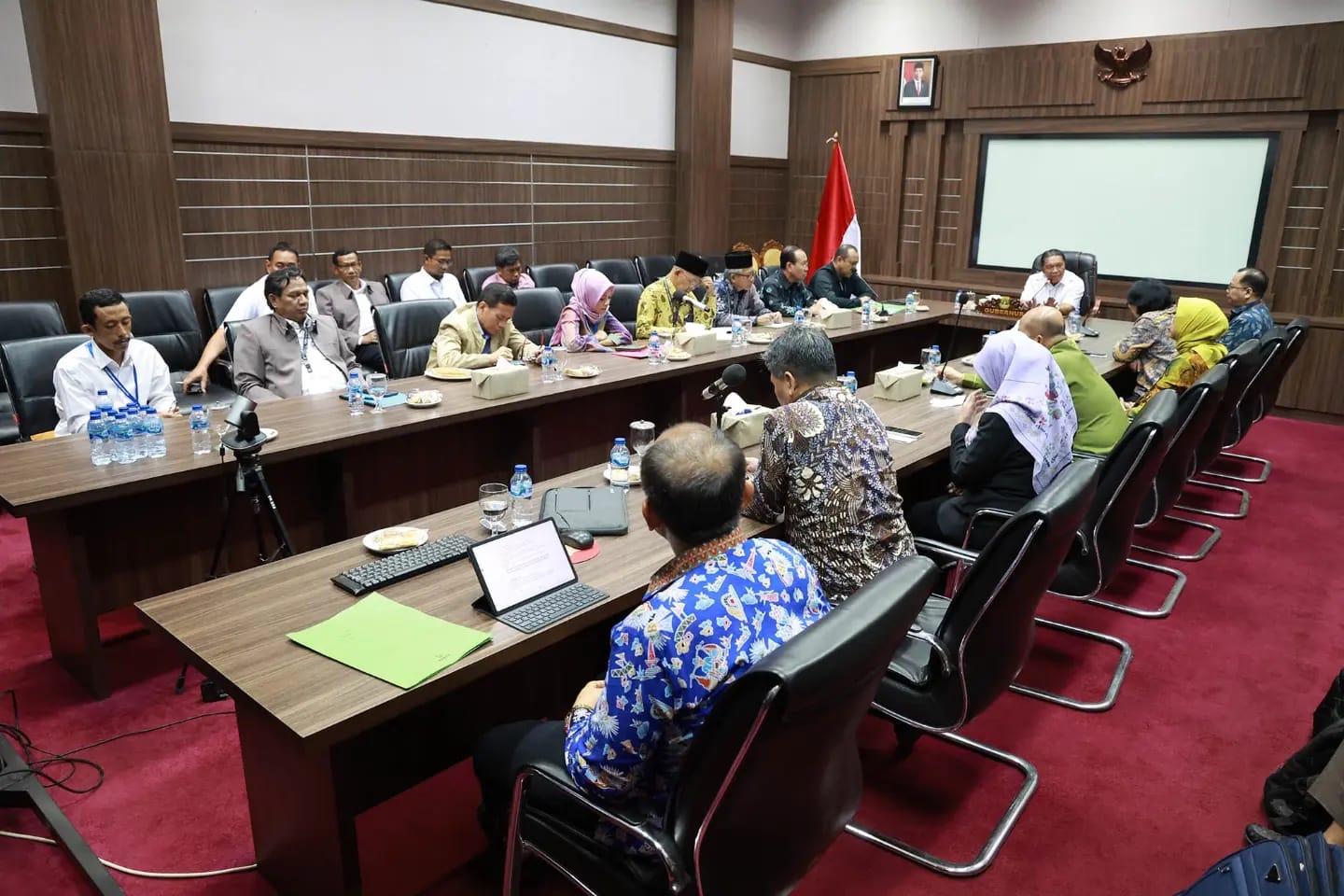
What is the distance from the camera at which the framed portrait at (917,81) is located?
7.89 metres

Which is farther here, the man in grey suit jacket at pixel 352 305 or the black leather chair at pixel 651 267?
the black leather chair at pixel 651 267

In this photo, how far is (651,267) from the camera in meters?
7.58

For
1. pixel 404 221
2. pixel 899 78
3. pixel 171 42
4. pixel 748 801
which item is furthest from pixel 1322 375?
pixel 171 42

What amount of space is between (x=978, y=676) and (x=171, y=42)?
518 centimetres

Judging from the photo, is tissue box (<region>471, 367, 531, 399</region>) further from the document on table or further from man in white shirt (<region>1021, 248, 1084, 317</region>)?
man in white shirt (<region>1021, 248, 1084, 317</region>)

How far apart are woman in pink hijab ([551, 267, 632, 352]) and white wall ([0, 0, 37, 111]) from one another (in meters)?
2.80

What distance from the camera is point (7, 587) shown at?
3.43 metres

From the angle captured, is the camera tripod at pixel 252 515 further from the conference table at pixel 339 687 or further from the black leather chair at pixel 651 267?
the black leather chair at pixel 651 267

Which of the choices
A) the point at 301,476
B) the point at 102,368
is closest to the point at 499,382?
the point at 301,476

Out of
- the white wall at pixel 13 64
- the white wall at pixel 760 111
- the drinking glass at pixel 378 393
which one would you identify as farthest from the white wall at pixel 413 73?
the drinking glass at pixel 378 393

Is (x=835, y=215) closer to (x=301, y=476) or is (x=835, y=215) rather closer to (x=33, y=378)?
(x=301, y=476)

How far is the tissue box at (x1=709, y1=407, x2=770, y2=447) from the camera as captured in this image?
9.50 ft

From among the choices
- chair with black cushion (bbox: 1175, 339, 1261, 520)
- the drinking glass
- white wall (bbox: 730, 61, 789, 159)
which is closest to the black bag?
chair with black cushion (bbox: 1175, 339, 1261, 520)

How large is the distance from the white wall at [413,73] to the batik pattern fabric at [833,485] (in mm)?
4452
